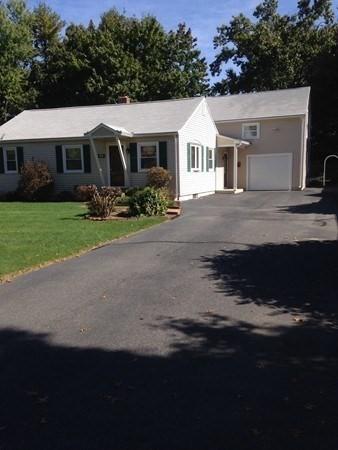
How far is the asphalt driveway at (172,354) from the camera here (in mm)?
2953

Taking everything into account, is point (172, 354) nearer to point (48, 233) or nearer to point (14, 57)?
point (48, 233)

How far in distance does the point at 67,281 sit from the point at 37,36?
4276 cm

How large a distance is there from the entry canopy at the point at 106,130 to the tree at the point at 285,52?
22289 mm

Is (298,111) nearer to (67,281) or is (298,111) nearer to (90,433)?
(67,281)

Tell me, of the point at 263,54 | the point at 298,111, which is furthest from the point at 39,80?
the point at 298,111

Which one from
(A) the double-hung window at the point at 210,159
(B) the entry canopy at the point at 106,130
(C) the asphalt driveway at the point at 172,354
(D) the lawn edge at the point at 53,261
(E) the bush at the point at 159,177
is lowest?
(D) the lawn edge at the point at 53,261

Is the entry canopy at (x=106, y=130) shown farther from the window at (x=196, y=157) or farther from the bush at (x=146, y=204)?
the bush at (x=146, y=204)

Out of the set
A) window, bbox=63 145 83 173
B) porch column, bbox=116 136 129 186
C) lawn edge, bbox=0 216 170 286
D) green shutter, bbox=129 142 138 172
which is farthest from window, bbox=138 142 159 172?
lawn edge, bbox=0 216 170 286

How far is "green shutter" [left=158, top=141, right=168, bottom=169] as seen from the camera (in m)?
20.3

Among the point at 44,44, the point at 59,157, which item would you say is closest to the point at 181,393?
the point at 59,157

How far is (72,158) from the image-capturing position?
22.1m

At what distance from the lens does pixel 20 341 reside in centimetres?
452

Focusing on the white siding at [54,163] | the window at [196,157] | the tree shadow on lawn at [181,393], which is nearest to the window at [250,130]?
the window at [196,157]

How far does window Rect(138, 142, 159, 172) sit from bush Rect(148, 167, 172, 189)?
3.39 feet
